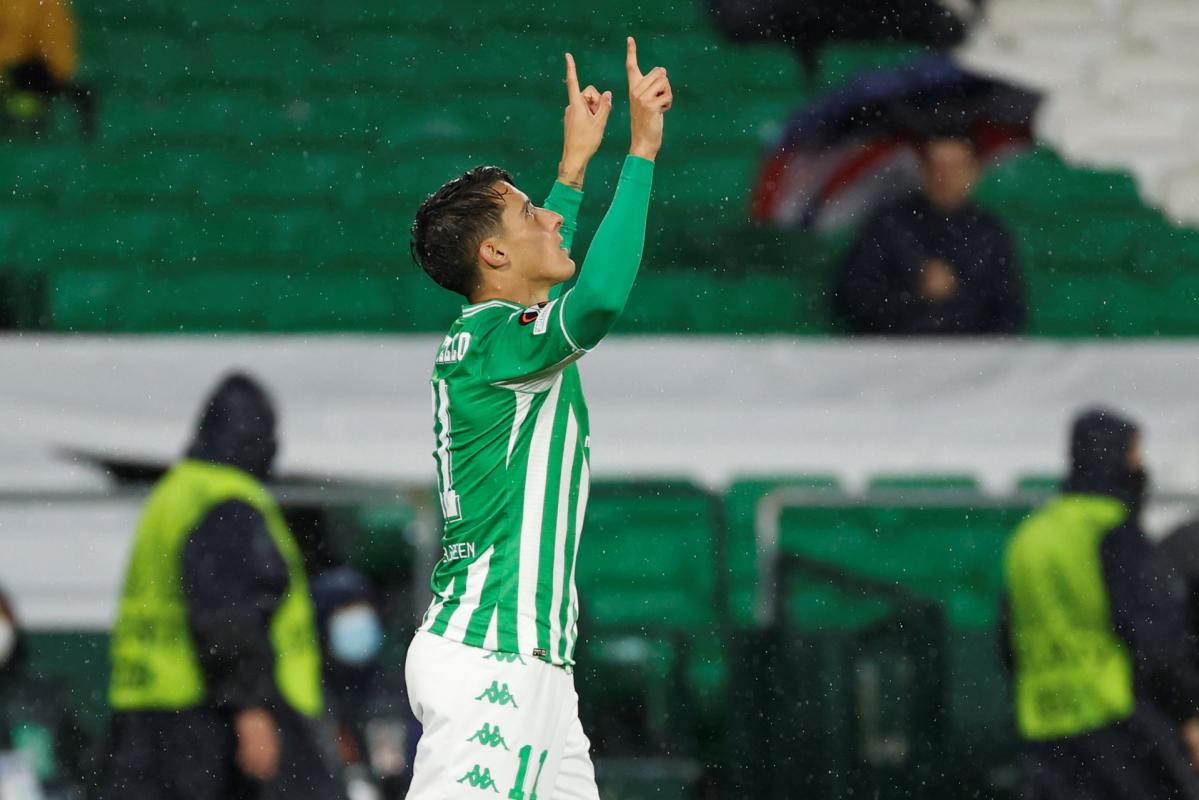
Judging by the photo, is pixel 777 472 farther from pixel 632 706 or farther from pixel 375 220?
pixel 375 220

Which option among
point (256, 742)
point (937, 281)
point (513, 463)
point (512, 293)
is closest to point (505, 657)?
point (513, 463)

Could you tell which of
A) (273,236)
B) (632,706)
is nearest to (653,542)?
(632,706)

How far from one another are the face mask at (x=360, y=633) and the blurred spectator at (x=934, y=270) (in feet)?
6.88

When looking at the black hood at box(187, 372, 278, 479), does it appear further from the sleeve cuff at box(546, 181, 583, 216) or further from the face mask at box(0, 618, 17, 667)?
the sleeve cuff at box(546, 181, 583, 216)

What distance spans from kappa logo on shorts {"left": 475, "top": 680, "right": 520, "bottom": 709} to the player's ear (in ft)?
2.06

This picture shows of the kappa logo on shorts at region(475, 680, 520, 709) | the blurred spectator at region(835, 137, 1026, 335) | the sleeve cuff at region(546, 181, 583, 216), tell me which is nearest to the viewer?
the kappa logo on shorts at region(475, 680, 520, 709)

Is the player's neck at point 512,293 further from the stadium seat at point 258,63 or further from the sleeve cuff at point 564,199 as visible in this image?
the stadium seat at point 258,63

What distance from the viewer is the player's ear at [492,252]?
9.78 feet

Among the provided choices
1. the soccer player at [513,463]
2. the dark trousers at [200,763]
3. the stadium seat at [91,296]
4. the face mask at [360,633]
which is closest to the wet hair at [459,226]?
the soccer player at [513,463]

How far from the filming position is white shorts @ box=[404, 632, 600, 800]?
108 inches

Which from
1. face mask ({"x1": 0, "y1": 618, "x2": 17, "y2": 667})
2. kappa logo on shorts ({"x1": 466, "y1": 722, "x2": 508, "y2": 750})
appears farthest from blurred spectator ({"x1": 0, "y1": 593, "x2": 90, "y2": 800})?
kappa logo on shorts ({"x1": 466, "y1": 722, "x2": 508, "y2": 750})

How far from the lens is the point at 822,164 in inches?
268

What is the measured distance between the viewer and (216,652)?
188 inches

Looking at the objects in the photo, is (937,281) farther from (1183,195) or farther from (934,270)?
(1183,195)
